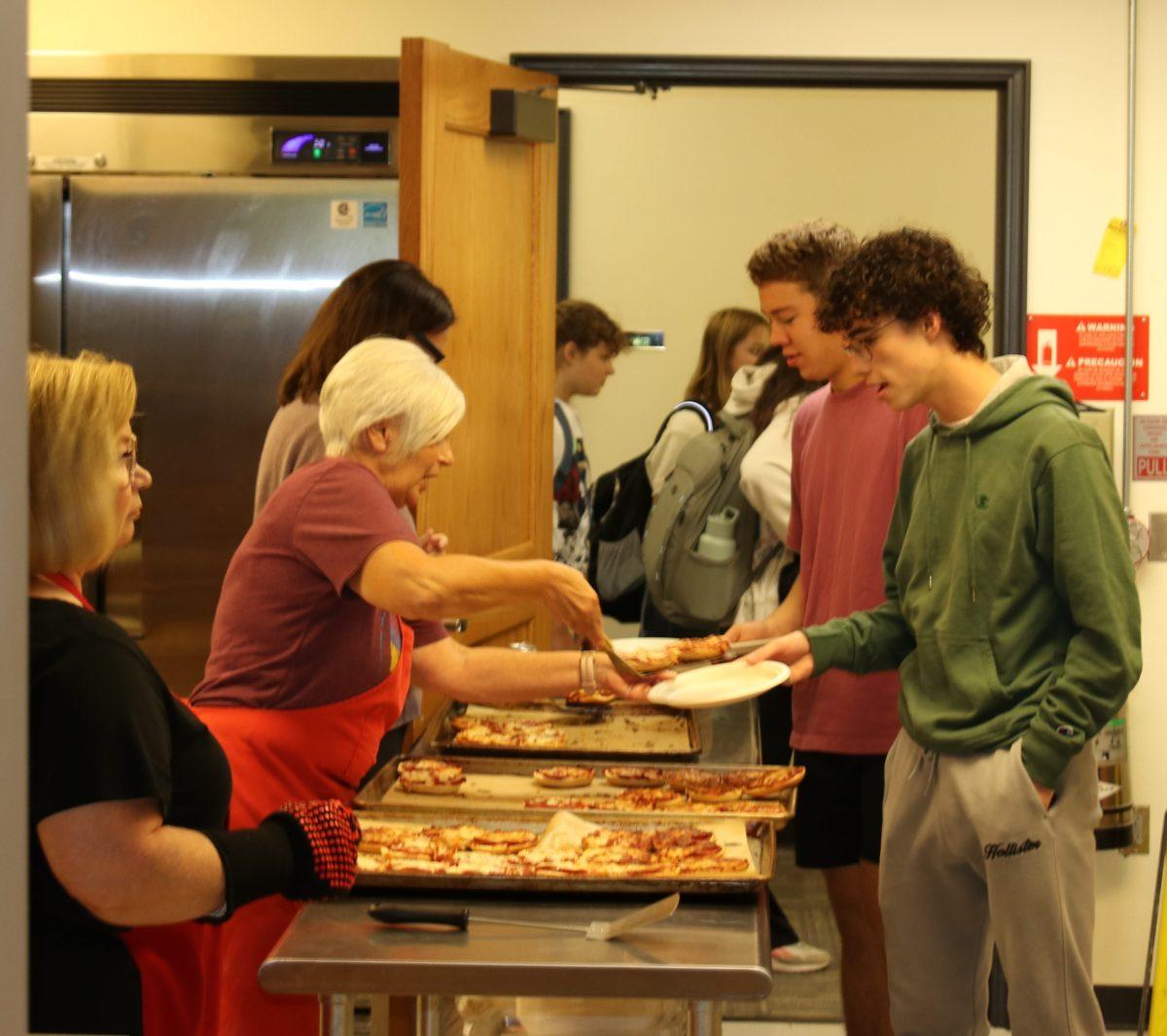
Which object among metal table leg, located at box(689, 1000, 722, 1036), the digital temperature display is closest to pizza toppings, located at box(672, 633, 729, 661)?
metal table leg, located at box(689, 1000, 722, 1036)

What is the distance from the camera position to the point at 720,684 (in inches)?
104

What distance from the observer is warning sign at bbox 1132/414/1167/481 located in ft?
13.9

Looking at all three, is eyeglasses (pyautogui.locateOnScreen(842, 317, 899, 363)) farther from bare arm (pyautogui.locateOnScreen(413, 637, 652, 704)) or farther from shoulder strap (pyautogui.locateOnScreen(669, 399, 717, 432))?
shoulder strap (pyautogui.locateOnScreen(669, 399, 717, 432))

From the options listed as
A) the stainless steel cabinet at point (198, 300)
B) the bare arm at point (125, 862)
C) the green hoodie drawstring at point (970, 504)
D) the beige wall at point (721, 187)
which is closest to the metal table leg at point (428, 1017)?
the bare arm at point (125, 862)

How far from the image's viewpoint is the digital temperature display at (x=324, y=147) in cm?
412

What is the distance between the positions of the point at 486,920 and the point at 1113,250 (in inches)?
123

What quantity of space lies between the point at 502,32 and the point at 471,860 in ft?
9.57

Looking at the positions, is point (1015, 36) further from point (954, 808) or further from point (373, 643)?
point (373, 643)

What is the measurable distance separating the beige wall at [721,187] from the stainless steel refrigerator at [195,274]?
2.45 metres

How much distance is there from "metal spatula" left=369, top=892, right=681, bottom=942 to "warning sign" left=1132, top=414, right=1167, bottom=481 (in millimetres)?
2888

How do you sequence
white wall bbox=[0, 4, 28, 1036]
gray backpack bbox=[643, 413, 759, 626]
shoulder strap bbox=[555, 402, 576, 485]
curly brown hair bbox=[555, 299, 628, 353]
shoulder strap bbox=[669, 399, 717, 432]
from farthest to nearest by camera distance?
curly brown hair bbox=[555, 299, 628, 353], shoulder strap bbox=[555, 402, 576, 485], shoulder strap bbox=[669, 399, 717, 432], gray backpack bbox=[643, 413, 759, 626], white wall bbox=[0, 4, 28, 1036]

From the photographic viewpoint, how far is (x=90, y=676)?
153cm

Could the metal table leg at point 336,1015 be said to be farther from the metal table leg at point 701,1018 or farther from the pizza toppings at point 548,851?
the metal table leg at point 701,1018

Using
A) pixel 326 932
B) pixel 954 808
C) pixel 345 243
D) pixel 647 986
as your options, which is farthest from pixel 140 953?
pixel 345 243
